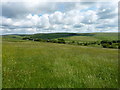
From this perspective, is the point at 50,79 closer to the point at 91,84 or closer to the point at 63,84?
the point at 63,84

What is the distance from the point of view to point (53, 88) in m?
3.71

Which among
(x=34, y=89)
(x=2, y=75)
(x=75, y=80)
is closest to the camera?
(x=34, y=89)

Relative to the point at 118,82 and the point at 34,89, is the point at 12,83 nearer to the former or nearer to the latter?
the point at 34,89

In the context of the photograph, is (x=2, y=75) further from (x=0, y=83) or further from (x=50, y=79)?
(x=50, y=79)

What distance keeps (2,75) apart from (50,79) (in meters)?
2.22

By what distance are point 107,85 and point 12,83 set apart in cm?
371

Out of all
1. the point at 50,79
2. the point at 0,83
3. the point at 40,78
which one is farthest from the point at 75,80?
the point at 0,83

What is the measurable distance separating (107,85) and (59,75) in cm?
206

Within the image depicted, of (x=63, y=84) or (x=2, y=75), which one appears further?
(x=2, y=75)

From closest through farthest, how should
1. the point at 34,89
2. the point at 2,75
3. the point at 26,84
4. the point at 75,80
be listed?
the point at 34,89 < the point at 26,84 < the point at 75,80 < the point at 2,75

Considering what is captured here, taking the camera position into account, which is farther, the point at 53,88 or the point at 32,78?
the point at 32,78

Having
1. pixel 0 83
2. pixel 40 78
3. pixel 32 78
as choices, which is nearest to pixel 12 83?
pixel 0 83

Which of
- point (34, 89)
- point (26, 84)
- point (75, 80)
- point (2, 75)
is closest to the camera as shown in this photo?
point (34, 89)

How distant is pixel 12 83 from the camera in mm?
3945
